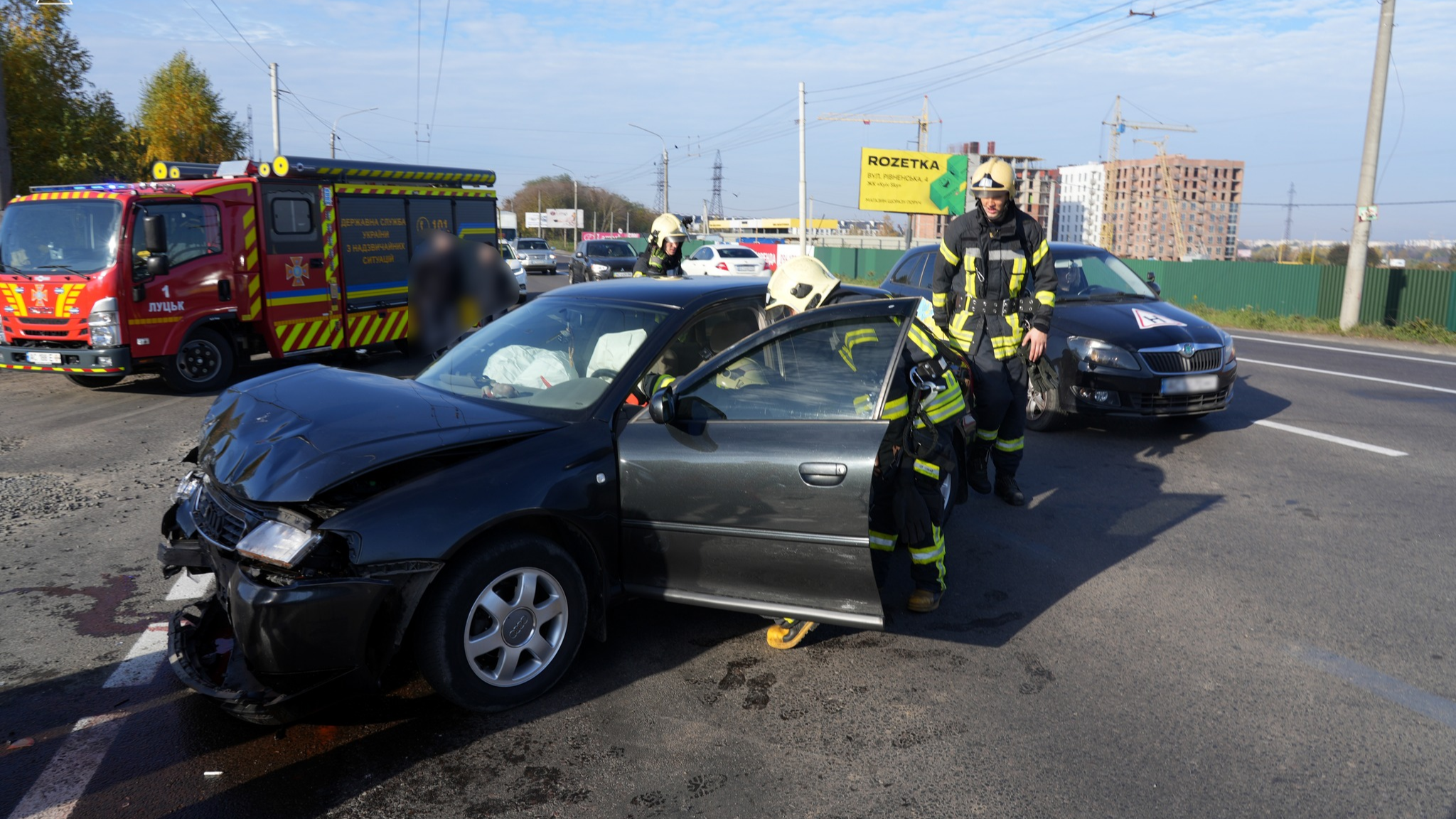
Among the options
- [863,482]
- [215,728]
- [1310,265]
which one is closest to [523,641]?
[215,728]

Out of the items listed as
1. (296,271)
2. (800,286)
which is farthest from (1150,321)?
(296,271)

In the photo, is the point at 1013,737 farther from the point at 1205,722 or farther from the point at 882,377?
the point at 882,377

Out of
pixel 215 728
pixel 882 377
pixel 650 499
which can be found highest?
pixel 882 377

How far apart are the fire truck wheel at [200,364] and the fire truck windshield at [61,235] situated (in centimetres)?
124

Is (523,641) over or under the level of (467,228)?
under

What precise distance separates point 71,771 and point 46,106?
19299 millimetres

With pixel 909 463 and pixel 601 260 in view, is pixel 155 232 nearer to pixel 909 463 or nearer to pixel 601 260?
pixel 909 463

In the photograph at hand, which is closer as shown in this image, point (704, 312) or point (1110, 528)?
point (704, 312)

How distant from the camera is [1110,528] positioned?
575 cm

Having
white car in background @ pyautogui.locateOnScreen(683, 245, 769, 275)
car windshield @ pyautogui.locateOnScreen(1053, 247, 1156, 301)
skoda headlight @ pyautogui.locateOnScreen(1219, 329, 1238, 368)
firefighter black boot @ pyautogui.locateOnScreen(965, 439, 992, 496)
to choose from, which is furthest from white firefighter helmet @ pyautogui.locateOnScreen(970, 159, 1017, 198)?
white car in background @ pyautogui.locateOnScreen(683, 245, 769, 275)

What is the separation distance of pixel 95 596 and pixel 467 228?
11129 millimetres

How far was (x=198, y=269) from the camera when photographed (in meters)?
10.8

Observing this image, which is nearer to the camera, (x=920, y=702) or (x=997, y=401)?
(x=920, y=702)

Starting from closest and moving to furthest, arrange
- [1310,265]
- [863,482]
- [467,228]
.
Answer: [863,482]
[467,228]
[1310,265]
